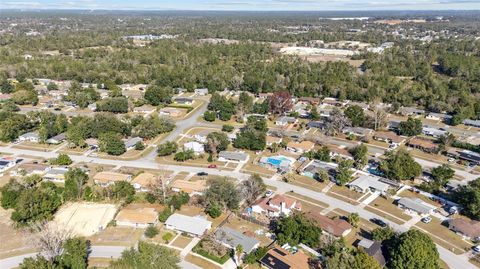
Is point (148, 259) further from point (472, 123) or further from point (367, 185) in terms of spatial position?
point (472, 123)

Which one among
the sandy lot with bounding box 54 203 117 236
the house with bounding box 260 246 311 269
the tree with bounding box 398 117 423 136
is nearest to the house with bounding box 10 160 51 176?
the sandy lot with bounding box 54 203 117 236

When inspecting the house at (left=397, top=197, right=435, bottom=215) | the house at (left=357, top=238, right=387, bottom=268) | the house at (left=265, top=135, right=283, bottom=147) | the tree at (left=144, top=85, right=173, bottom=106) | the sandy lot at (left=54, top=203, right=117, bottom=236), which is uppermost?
the tree at (left=144, top=85, right=173, bottom=106)

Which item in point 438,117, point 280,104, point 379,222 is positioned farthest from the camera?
point 438,117

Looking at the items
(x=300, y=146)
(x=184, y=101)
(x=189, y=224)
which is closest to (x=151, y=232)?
(x=189, y=224)

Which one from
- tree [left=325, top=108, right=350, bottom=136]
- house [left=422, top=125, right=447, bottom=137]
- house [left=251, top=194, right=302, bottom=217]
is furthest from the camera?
tree [left=325, top=108, right=350, bottom=136]

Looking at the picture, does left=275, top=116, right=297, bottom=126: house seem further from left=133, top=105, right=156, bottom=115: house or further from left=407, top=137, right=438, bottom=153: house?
left=133, top=105, right=156, bottom=115: house

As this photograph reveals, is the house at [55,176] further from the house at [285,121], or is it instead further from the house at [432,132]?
the house at [432,132]

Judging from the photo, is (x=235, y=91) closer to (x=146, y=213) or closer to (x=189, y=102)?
(x=189, y=102)
